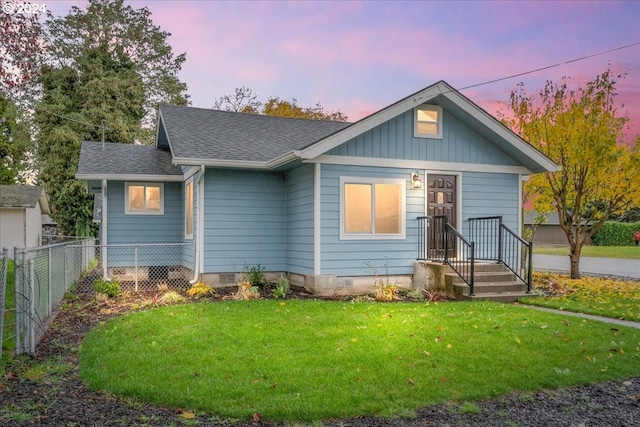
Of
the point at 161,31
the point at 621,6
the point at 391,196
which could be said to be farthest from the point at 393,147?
the point at 161,31

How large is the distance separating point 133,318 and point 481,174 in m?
8.07

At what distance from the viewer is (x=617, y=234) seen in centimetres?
3769

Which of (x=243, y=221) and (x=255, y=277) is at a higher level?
(x=243, y=221)

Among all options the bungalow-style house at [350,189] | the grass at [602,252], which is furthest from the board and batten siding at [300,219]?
the grass at [602,252]

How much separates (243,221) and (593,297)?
25.0ft

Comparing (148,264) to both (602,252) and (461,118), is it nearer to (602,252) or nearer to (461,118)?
(461,118)

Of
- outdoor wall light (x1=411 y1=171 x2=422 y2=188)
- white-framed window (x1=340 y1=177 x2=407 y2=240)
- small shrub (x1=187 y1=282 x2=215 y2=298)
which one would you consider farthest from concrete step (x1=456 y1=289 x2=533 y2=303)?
small shrub (x1=187 y1=282 x2=215 y2=298)

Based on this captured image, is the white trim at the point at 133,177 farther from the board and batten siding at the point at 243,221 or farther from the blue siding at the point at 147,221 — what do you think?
the board and batten siding at the point at 243,221

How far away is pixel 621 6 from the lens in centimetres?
1251

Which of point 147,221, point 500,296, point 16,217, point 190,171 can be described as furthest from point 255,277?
point 16,217

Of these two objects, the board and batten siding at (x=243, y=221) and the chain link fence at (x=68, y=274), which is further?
the board and batten siding at (x=243, y=221)

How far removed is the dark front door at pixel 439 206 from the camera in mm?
10859

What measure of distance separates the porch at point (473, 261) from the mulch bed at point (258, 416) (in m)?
4.61

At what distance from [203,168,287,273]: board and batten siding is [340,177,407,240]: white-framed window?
1969 mm
